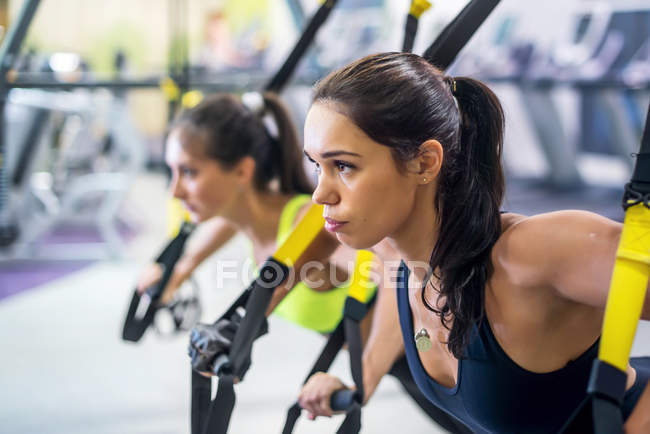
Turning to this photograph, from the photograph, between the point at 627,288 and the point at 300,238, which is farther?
the point at 300,238

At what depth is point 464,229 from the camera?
87 cm

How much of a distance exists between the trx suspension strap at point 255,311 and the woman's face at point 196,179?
64cm

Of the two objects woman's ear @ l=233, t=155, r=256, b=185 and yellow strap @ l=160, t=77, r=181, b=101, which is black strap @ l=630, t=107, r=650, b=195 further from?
yellow strap @ l=160, t=77, r=181, b=101

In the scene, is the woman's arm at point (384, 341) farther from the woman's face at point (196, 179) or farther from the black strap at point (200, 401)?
the woman's face at point (196, 179)

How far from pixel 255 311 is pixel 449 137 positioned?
1.36ft

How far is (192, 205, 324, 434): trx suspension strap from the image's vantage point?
1.03m

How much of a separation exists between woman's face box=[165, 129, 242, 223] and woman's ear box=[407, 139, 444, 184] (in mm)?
902

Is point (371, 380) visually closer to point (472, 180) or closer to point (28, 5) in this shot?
point (472, 180)

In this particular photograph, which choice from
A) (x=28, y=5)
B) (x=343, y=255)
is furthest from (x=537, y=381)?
(x=28, y=5)

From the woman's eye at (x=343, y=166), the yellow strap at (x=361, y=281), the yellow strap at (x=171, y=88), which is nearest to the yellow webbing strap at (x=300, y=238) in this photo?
the yellow strap at (x=361, y=281)

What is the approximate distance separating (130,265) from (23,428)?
229 centimetres

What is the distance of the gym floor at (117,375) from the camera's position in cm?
202

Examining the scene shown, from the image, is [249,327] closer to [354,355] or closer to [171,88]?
[354,355]

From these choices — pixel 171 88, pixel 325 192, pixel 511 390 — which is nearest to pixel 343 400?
pixel 511 390
